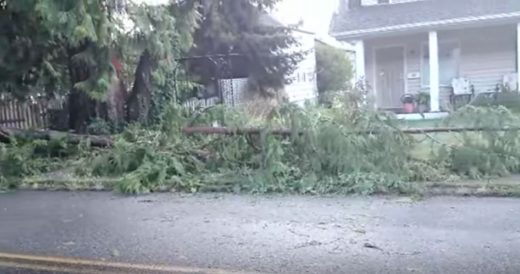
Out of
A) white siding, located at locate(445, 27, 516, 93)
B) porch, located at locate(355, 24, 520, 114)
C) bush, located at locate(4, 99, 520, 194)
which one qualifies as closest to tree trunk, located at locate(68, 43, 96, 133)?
bush, located at locate(4, 99, 520, 194)

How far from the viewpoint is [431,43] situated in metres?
19.2

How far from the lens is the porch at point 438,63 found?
769 inches

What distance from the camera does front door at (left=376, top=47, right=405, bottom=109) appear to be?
21891 mm

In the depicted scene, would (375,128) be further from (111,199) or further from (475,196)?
(111,199)

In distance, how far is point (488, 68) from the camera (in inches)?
795

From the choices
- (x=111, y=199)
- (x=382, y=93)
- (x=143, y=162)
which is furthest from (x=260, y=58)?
(x=111, y=199)

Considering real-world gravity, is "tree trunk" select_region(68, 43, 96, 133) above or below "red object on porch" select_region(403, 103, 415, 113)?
above

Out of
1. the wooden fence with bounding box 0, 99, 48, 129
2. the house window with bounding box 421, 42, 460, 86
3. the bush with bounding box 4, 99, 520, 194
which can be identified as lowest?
the bush with bounding box 4, 99, 520, 194

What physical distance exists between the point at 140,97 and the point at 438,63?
10.6 m

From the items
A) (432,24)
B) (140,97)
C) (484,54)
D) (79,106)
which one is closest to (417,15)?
(432,24)

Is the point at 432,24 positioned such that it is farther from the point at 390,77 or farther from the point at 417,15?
the point at 390,77

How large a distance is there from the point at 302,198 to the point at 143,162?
300cm

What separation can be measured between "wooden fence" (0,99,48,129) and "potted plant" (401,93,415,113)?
1172 centimetres

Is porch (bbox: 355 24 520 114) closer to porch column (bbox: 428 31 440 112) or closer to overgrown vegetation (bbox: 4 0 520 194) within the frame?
porch column (bbox: 428 31 440 112)
